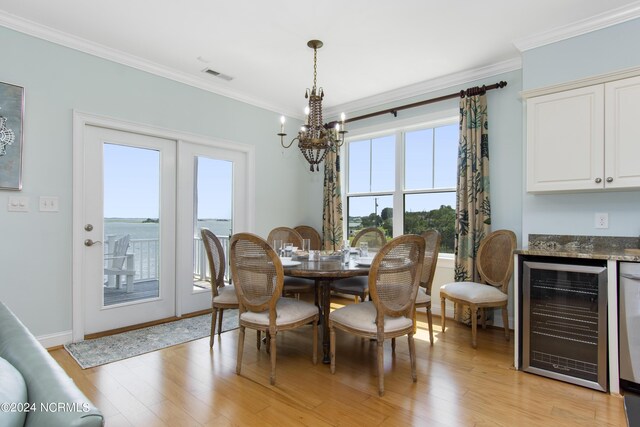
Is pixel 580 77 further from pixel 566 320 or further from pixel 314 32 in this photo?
pixel 314 32

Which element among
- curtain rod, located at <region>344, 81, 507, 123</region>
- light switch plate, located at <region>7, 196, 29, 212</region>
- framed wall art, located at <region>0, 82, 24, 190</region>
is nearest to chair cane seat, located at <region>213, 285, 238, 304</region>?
light switch plate, located at <region>7, 196, 29, 212</region>

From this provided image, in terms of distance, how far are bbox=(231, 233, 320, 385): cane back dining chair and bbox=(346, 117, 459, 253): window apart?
2.39m

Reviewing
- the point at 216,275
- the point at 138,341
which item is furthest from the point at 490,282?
the point at 138,341

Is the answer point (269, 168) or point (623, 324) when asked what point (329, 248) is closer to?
point (269, 168)

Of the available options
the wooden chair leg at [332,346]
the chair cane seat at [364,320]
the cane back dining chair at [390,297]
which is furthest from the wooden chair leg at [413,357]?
the wooden chair leg at [332,346]

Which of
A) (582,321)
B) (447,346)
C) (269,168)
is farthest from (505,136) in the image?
(269,168)

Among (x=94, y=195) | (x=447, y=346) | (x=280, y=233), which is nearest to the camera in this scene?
(x=447, y=346)

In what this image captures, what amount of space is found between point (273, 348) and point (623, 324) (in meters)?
2.31

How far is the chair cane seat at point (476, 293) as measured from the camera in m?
3.07

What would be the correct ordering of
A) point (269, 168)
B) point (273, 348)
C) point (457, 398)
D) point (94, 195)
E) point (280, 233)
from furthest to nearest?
point (269, 168)
point (280, 233)
point (94, 195)
point (273, 348)
point (457, 398)

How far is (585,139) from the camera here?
267 centimetres

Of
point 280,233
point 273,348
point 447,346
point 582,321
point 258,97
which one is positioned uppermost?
point 258,97

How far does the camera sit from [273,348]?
7.75 feet

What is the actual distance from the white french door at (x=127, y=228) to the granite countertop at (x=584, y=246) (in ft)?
11.4
